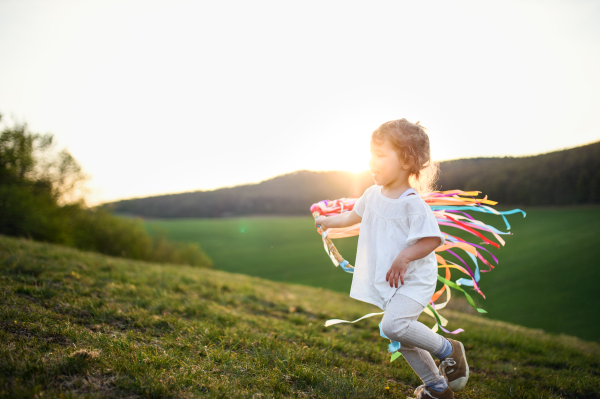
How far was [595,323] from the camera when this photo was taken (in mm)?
18375

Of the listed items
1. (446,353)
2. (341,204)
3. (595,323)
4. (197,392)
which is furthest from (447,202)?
(595,323)

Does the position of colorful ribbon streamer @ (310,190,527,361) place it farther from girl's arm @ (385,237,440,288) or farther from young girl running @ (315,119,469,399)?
girl's arm @ (385,237,440,288)

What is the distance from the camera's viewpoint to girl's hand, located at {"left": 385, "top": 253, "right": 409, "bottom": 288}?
215cm

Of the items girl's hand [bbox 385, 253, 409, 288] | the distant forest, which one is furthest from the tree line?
girl's hand [bbox 385, 253, 409, 288]

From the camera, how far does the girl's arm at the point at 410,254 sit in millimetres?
2152

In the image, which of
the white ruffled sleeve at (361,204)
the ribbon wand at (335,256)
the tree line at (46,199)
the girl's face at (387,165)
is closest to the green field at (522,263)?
the tree line at (46,199)

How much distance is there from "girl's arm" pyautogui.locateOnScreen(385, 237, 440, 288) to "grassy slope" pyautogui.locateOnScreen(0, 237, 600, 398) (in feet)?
3.22

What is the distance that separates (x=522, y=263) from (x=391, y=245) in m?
32.3

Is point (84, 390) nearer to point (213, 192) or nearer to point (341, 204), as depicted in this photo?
point (341, 204)

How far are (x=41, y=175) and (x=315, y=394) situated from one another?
28253 mm

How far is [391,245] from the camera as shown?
2344 mm

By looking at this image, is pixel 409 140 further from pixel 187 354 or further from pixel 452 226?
pixel 187 354

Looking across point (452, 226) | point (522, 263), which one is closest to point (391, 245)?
point (452, 226)

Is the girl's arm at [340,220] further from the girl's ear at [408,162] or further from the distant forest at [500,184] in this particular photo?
the distant forest at [500,184]
